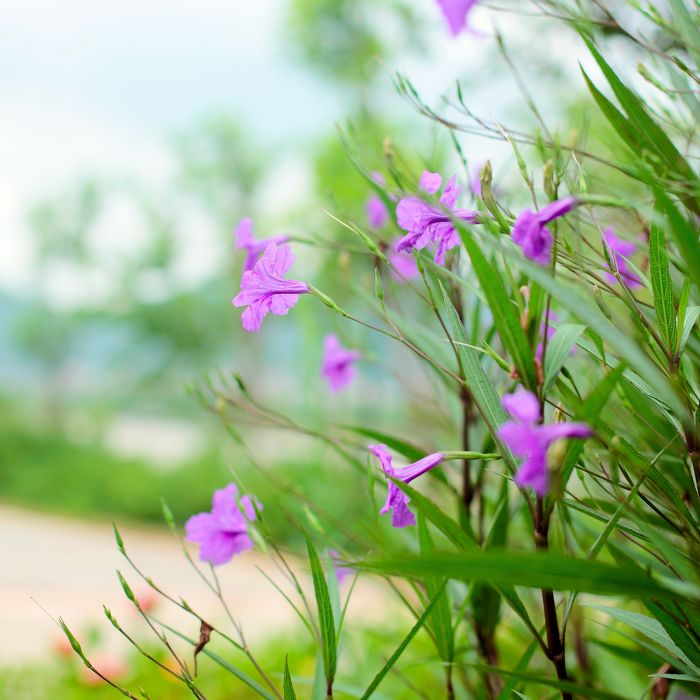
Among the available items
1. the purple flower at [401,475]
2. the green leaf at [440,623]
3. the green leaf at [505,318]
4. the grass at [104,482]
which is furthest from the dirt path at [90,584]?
the green leaf at [505,318]

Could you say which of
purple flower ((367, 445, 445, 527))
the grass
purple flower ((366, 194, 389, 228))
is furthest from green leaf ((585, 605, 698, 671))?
the grass

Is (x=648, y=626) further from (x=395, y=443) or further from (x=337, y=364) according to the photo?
(x=337, y=364)

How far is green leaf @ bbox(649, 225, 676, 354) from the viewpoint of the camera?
16.4 inches

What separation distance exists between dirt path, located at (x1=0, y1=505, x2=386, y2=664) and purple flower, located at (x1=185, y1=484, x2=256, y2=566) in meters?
1.63

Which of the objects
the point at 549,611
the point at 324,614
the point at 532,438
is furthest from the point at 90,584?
the point at 532,438

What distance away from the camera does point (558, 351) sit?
Result: 13.3 inches

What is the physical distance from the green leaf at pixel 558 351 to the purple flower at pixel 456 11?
12.4 inches

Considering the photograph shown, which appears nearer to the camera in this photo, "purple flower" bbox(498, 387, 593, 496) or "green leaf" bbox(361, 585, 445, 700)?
"purple flower" bbox(498, 387, 593, 496)

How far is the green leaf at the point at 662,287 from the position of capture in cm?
42

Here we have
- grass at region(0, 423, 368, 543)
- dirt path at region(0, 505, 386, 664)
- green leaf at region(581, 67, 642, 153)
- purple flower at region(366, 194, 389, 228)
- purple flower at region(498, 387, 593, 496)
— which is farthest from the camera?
grass at region(0, 423, 368, 543)


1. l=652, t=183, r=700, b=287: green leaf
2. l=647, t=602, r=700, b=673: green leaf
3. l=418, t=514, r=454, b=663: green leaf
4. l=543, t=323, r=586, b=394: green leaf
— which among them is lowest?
l=647, t=602, r=700, b=673: green leaf

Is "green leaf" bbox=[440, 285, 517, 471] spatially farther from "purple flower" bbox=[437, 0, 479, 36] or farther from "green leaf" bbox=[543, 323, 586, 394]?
"purple flower" bbox=[437, 0, 479, 36]

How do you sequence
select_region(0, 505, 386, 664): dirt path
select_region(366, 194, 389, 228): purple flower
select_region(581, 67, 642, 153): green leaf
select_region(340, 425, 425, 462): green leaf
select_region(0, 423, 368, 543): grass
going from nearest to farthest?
select_region(581, 67, 642, 153): green leaf, select_region(340, 425, 425, 462): green leaf, select_region(366, 194, 389, 228): purple flower, select_region(0, 505, 386, 664): dirt path, select_region(0, 423, 368, 543): grass

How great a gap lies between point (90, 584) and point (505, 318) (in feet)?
12.6
